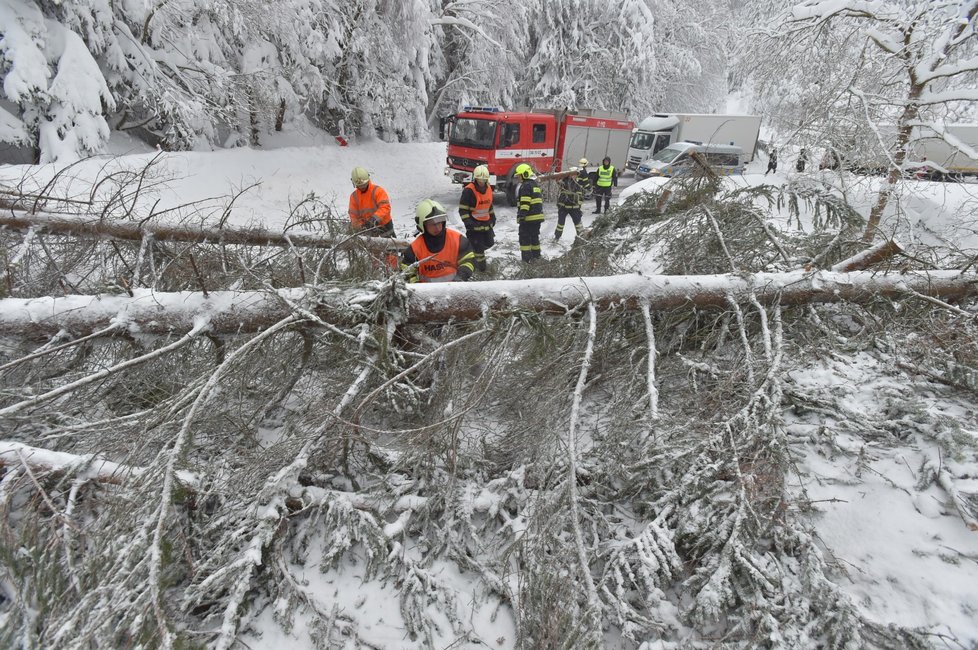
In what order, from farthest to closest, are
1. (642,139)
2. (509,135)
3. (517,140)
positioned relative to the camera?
(642,139) < (517,140) < (509,135)

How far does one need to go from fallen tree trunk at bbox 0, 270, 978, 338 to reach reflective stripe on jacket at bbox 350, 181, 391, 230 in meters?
2.76

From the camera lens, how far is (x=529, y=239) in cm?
655

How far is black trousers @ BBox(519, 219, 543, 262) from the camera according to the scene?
6.47m

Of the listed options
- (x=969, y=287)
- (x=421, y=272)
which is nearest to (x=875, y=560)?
(x=969, y=287)

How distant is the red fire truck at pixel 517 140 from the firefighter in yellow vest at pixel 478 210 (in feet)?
19.7

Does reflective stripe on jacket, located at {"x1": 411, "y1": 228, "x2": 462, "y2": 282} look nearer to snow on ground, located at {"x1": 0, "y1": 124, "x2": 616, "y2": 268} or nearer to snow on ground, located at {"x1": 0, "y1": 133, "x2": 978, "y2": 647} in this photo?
snow on ground, located at {"x1": 0, "y1": 133, "x2": 978, "y2": 647}

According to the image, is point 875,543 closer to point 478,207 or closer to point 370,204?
point 478,207

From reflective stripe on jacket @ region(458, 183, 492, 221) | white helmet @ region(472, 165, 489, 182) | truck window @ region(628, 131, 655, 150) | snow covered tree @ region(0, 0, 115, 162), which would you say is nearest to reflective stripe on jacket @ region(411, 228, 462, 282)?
reflective stripe on jacket @ region(458, 183, 492, 221)

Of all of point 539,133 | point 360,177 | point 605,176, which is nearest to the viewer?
point 360,177

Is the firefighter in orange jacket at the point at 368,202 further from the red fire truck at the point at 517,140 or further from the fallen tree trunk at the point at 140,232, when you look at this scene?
the red fire truck at the point at 517,140

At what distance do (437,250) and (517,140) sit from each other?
31.3ft

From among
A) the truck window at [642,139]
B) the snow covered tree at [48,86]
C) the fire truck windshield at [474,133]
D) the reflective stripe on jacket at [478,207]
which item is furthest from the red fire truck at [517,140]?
the snow covered tree at [48,86]

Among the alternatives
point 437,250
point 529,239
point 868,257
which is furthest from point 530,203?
point 868,257

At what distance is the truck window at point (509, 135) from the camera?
474 inches
